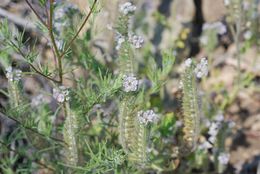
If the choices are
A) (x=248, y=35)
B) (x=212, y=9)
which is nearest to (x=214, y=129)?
(x=248, y=35)

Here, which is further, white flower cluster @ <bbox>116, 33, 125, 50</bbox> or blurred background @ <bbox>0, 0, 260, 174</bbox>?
blurred background @ <bbox>0, 0, 260, 174</bbox>

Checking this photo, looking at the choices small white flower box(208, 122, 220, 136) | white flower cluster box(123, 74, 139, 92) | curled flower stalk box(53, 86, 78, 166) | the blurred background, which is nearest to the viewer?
white flower cluster box(123, 74, 139, 92)

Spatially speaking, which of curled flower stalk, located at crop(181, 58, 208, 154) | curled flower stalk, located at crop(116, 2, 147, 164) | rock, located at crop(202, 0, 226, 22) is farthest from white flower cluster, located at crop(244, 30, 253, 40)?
curled flower stalk, located at crop(116, 2, 147, 164)

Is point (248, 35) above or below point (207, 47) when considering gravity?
above

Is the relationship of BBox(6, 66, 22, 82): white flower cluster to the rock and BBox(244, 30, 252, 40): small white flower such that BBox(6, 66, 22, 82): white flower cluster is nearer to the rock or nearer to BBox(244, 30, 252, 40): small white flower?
BBox(244, 30, 252, 40): small white flower

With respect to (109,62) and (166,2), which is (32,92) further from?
(166,2)

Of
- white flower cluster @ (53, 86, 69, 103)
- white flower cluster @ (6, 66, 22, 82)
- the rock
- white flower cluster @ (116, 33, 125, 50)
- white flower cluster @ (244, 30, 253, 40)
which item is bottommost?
white flower cluster @ (53, 86, 69, 103)

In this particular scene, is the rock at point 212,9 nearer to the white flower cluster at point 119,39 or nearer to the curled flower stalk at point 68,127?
the white flower cluster at point 119,39

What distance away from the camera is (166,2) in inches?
189

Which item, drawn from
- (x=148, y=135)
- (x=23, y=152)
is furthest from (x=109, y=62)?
(x=148, y=135)

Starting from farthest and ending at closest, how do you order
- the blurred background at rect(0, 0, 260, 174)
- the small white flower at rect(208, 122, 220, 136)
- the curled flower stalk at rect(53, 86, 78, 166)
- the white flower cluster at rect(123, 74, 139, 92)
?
the blurred background at rect(0, 0, 260, 174)
the small white flower at rect(208, 122, 220, 136)
the curled flower stalk at rect(53, 86, 78, 166)
the white flower cluster at rect(123, 74, 139, 92)

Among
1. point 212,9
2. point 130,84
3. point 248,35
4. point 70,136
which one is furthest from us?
point 212,9

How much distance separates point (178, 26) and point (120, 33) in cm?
210

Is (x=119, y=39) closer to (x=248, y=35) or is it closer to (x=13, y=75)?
(x=13, y=75)
